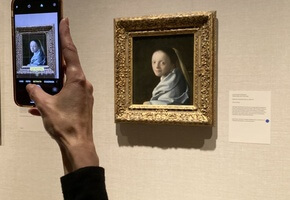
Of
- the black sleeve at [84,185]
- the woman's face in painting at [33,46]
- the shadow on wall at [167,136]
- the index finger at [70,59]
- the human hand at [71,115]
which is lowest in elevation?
the shadow on wall at [167,136]

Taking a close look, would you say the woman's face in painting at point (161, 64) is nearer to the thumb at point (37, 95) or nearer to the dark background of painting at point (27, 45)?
the dark background of painting at point (27, 45)

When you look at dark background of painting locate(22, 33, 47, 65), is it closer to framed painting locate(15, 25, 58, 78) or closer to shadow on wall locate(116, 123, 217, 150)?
framed painting locate(15, 25, 58, 78)

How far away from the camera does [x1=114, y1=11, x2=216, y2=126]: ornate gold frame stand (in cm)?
137

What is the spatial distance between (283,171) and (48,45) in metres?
0.84

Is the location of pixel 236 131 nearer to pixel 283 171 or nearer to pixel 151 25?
pixel 283 171

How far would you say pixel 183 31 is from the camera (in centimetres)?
139

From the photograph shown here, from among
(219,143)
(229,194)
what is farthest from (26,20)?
(229,194)

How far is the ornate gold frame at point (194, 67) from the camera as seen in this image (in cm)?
137

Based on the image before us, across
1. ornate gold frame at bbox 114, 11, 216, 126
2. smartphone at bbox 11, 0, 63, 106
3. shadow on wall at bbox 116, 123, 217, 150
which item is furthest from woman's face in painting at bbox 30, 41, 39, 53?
shadow on wall at bbox 116, 123, 217, 150

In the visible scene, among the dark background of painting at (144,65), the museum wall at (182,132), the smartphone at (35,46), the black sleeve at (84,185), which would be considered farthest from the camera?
the dark background of painting at (144,65)

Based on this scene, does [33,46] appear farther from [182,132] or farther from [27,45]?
[182,132]

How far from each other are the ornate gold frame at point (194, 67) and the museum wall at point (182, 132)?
48 mm

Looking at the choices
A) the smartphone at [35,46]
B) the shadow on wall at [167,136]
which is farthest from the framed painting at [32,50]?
the shadow on wall at [167,136]

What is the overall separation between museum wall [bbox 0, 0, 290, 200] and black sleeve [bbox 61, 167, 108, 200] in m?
Answer: 0.88
